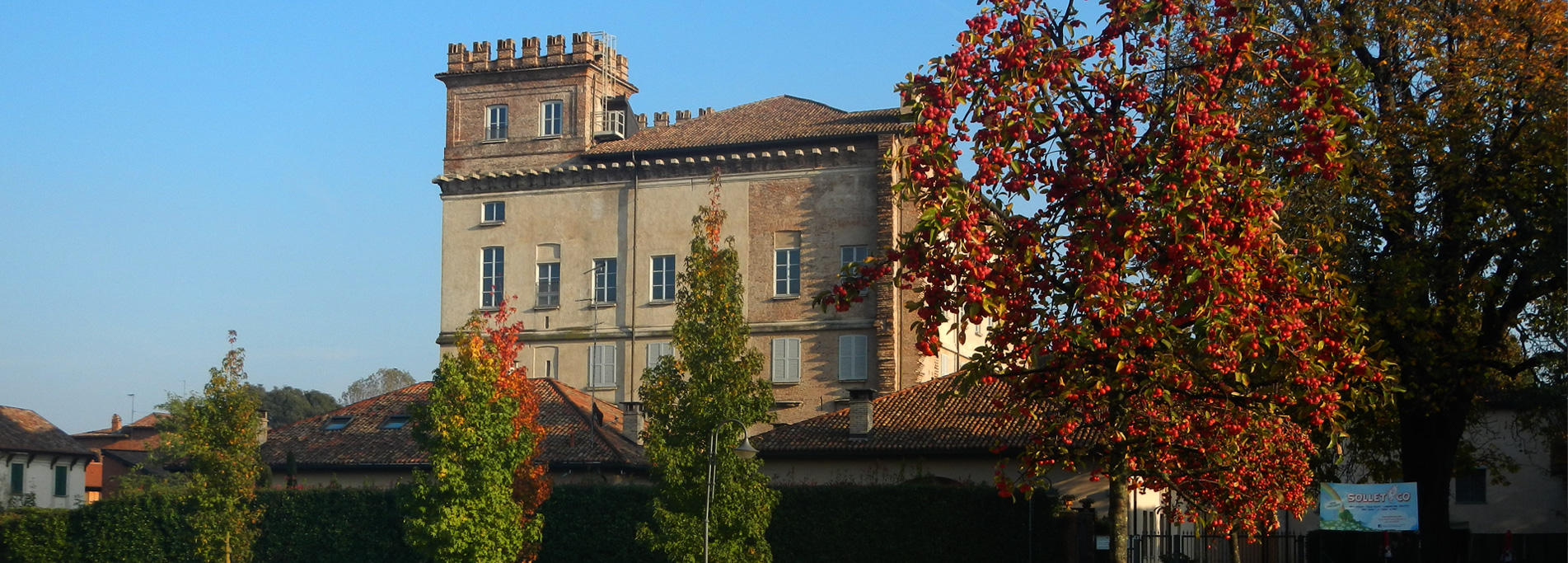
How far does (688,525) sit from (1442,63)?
15.4 metres

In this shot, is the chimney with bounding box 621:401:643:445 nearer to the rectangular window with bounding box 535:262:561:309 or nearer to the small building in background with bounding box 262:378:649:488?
the small building in background with bounding box 262:378:649:488

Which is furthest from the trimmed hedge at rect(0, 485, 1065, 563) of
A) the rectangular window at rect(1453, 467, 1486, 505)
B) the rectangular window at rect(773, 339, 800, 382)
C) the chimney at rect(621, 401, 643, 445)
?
the rectangular window at rect(1453, 467, 1486, 505)

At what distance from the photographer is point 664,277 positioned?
4950cm

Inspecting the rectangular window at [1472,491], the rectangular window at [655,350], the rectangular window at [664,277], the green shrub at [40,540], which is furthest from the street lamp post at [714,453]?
the rectangular window at [1472,491]

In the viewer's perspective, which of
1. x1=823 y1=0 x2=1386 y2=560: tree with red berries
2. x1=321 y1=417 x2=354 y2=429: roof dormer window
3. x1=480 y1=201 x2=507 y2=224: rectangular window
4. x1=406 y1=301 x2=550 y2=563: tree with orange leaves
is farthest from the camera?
x1=480 y1=201 x2=507 y2=224: rectangular window

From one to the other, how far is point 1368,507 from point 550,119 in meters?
36.7

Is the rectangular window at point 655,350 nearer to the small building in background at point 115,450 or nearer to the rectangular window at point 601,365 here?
the rectangular window at point 601,365

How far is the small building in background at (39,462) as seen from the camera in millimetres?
54625

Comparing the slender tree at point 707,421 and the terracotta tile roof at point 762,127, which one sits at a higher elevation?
the terracotta tile roof at point 762,127

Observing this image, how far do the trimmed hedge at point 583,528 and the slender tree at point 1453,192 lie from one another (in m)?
7.84

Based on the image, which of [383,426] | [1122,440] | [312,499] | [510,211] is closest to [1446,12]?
[1122,440]

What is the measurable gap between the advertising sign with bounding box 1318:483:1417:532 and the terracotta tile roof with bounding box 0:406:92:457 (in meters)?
49.5

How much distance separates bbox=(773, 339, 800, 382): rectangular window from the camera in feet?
156

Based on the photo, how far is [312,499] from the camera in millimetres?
33531
